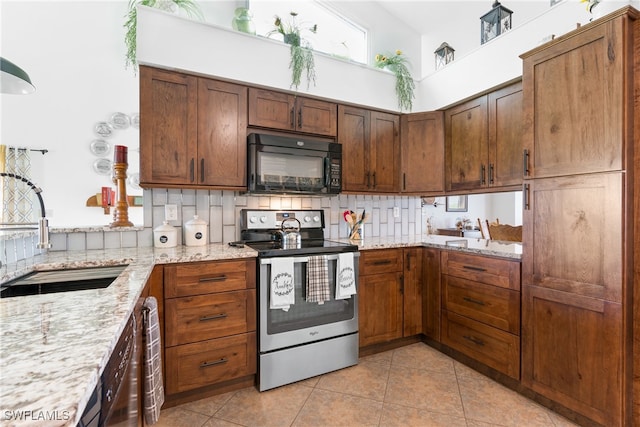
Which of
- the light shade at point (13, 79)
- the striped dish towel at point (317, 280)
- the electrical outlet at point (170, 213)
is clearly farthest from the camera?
the electrical outlet at point (170, 213)

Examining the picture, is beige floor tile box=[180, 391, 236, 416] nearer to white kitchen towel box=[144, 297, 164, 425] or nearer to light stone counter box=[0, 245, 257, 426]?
white kitchen towel box=[144, 297, 164, 425]

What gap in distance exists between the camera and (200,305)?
72.4 inches

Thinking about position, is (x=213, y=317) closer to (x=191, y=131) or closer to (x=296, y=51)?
(x=191, y=131)

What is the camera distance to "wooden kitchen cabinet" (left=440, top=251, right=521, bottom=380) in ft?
6.44

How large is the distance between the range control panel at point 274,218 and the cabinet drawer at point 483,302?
46.1 inches

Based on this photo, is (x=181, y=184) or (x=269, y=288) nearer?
(x=269, y=288)

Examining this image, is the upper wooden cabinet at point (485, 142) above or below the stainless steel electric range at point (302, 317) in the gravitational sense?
above

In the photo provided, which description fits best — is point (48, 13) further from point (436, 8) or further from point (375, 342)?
point (375, 342)

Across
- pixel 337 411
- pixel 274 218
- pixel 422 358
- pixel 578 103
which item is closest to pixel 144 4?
pixel 274 218

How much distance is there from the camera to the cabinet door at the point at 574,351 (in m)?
1.51

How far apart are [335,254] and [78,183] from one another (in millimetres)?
2490

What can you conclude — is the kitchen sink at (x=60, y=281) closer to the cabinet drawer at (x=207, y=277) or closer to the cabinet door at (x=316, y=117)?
the cabinet drawer at (x=207, y=277)

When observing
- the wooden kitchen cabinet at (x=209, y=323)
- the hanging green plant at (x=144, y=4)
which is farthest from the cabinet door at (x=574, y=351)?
the hanging green plant at (x=144, y=4)

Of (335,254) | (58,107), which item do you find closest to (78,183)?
(58,107)
